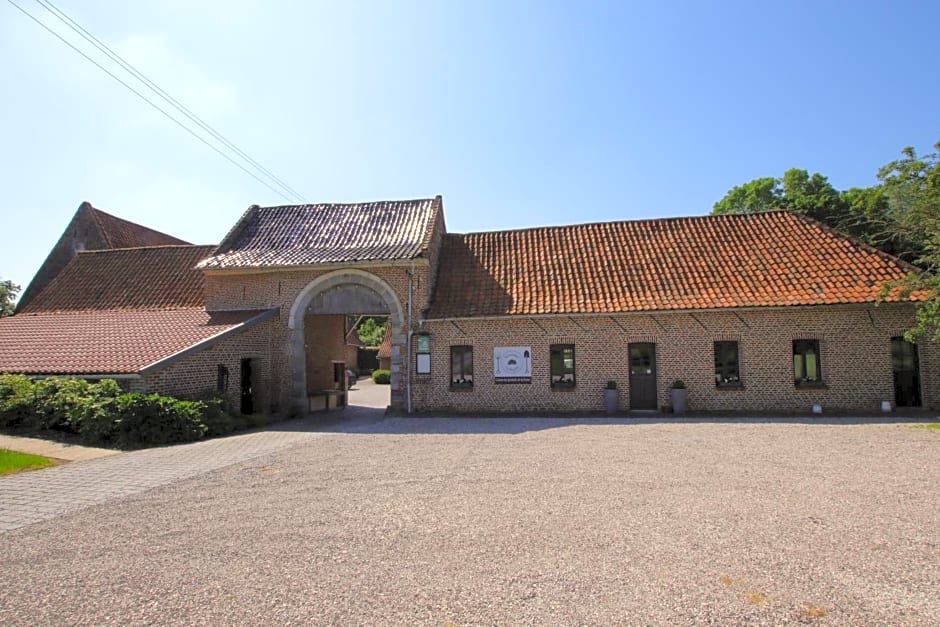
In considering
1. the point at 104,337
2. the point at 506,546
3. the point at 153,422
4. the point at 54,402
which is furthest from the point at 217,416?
the point at 506,546

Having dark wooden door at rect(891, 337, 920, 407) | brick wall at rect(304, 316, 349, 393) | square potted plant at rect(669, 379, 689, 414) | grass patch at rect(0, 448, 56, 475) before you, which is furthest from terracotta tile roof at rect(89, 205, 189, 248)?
dark wooden door at rect(891, 337, 920, 407)

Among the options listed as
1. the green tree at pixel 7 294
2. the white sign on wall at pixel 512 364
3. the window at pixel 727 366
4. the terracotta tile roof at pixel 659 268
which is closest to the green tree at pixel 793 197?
the terracotta tile roof at pixel 659 268

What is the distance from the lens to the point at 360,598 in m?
3.78

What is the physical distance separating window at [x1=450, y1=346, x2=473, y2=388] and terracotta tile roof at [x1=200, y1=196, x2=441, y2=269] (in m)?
3.29

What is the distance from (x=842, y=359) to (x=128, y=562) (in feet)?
54.2

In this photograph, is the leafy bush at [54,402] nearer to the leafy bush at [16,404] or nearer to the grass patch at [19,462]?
the leafy bush at [16,404]

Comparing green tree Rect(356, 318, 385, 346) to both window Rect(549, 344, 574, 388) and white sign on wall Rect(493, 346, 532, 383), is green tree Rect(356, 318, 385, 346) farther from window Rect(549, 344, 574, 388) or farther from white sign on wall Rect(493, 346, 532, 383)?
window Rect(549, 344, 574, 388)

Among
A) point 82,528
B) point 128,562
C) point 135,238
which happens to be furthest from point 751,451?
point 135,238

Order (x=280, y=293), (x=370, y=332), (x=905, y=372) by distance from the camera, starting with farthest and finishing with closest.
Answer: (x=370, y=332)
(x=280, y=293)
(x=905, y=372)

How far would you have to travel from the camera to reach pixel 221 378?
48.0 feet

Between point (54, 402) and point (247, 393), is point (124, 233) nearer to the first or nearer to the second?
point (247, 393)

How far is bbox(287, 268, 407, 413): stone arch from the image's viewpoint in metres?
16.2

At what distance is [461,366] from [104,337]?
34.3 ft

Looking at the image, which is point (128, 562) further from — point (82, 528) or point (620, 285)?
point (620, 285)
